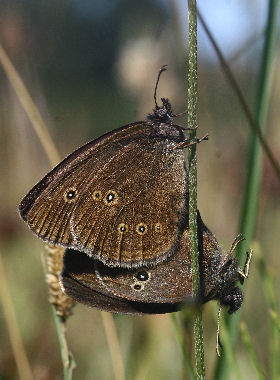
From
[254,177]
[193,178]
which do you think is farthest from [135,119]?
[193,178]

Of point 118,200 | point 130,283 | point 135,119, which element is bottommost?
point 130,283

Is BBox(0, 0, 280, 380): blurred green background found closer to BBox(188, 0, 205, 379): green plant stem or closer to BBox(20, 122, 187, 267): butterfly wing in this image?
BBox(20, 122, 187, 267): butterfly wing

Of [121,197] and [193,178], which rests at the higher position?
[121,197]

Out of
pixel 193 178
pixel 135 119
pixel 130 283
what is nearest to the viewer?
pixel 193 178

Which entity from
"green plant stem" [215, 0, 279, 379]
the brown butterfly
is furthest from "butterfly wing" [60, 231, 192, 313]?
"green plant stem" [215, 0, 279, 379]

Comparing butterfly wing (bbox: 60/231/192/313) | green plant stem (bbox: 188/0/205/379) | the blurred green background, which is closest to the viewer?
green plant stem (bbox: 188/0/205/379)

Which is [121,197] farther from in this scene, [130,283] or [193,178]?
Result: [193,178]

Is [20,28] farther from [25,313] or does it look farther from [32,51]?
[25,313]

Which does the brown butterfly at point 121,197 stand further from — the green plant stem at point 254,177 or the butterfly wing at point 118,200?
the green plant stem at point 254,177
